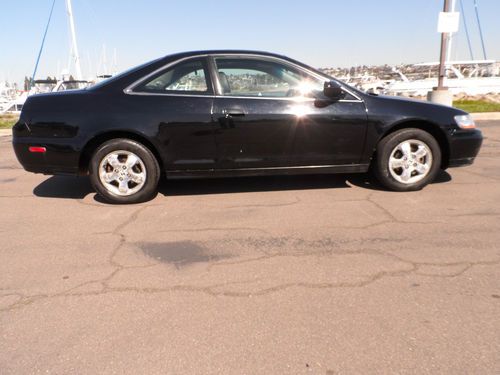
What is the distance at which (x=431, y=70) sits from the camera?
30.2m

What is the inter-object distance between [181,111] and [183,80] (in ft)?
1.21

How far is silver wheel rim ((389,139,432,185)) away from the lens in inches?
182

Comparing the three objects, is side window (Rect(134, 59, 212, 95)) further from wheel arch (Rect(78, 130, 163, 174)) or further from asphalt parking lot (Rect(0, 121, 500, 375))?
asphalt parking lot (Rect(0, 121, 500, 375))

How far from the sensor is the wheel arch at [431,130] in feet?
15.1

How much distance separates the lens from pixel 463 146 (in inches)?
184

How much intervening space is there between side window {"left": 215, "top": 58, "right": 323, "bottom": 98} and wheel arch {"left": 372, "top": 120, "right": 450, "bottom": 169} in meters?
0.97

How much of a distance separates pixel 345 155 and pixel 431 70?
1169 inches

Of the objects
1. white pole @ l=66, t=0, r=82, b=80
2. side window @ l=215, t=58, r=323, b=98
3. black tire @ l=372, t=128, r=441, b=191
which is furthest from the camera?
white pole @ l=66, t=0, r=82, b=80

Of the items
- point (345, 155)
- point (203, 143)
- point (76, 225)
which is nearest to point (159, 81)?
point (203, 143)

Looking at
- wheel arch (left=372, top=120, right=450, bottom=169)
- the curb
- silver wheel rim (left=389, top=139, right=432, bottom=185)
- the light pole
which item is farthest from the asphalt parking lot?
the curb

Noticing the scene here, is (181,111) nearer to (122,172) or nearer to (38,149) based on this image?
(122,172)

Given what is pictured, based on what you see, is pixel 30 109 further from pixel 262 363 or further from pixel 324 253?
pixel 262 363

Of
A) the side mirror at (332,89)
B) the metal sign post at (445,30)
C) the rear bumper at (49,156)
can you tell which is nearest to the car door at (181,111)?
the rear bumper at (49,156)

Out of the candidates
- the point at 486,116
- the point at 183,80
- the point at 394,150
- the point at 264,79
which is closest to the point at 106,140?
the point at 183,80
